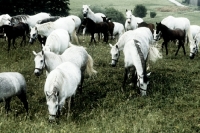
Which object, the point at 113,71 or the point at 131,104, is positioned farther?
the point at 113,71

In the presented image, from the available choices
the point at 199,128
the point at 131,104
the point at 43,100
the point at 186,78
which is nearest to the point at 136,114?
the point at 131,104

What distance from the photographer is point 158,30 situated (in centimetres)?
1706

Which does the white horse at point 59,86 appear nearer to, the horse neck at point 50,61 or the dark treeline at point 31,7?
the horse neck at point 50,61

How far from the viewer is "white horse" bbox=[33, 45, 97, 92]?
30.3 ft

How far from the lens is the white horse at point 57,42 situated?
40.6 feet

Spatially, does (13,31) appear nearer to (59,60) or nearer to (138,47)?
(59,60)

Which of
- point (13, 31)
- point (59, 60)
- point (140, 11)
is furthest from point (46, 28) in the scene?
point (140, 11)

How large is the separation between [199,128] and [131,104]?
244 cm

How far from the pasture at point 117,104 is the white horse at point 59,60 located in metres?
1.04

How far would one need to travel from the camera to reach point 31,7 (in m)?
33.6

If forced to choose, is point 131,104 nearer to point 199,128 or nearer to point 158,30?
point 199,128

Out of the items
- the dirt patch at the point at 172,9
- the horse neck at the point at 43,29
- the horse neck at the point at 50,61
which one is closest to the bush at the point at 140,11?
the dirt patch at the point at 172,9

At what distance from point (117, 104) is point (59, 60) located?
2.41 m

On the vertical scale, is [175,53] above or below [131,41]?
below
